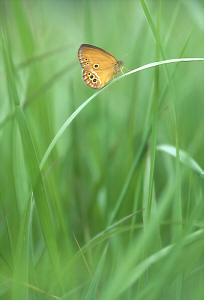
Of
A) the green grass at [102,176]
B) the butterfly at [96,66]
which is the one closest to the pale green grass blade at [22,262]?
the green grass at [102,176]

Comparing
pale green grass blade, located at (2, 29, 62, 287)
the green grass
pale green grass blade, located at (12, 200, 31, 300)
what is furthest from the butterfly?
pale green grass blade, located at (12, 200, 31, 300)

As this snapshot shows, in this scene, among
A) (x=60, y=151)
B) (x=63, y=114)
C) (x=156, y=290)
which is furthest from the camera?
(x=63, y=114)

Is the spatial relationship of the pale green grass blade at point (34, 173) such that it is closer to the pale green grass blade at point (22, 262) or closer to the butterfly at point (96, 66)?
the pale green grass blade at point (22, 262)

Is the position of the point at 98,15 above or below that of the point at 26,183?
above

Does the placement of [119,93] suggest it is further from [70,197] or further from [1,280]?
[1,280]

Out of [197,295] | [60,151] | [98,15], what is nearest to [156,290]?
[197,295]

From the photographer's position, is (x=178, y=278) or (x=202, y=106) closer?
(x=178, y=278)
